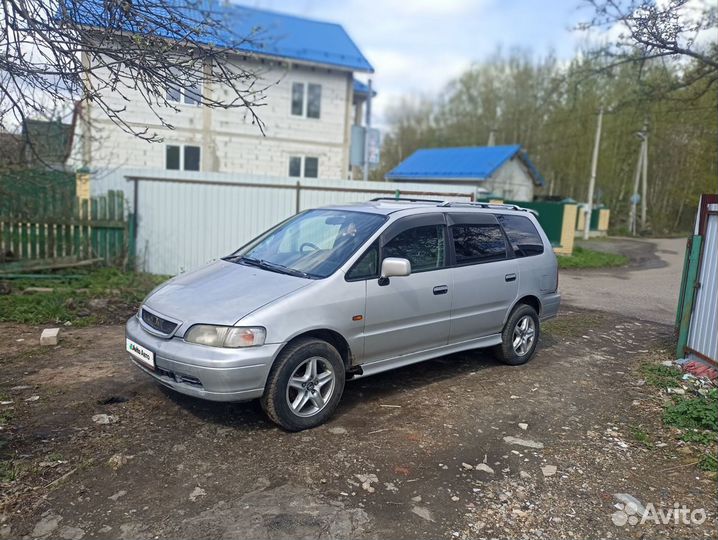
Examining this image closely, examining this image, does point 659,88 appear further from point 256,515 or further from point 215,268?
point 256,515

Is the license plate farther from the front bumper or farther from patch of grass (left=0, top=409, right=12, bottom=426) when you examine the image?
patch of grass (left=0, top=409, right=12, bottom=426)

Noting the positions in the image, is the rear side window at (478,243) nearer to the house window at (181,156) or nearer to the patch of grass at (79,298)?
the patch of grass at (79,298)

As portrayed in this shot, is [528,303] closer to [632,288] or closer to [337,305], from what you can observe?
[337,305]

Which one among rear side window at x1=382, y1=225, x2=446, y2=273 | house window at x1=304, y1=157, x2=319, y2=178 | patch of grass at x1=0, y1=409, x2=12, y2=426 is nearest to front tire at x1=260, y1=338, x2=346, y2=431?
rear side window at x1=382, y1=225, x2=446, y2=273

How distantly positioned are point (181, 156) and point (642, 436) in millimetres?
16413

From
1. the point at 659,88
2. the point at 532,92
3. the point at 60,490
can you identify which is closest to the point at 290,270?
the point at 60,490

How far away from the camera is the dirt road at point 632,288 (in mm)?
10102

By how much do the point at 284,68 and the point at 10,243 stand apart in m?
11.3

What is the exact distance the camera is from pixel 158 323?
4.36m

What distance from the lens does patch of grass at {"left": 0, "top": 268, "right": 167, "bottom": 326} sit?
7.37 meters

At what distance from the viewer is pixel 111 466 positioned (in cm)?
369

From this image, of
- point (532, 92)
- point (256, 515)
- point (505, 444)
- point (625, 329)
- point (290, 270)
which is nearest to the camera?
point (256, 515)

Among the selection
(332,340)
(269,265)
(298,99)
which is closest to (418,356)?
(332,340)

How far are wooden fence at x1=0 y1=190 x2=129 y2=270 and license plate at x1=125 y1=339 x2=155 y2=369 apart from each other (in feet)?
20.3
